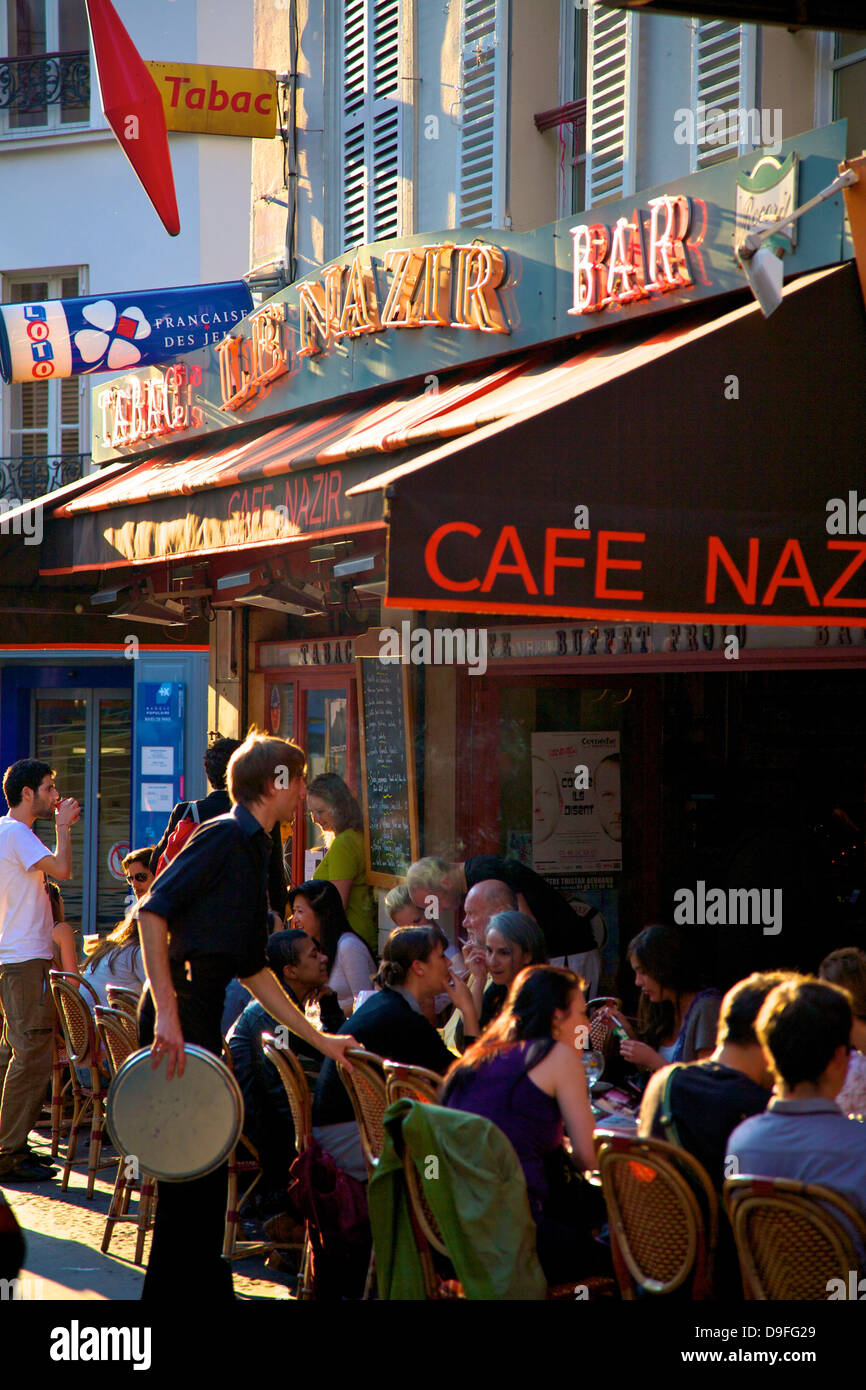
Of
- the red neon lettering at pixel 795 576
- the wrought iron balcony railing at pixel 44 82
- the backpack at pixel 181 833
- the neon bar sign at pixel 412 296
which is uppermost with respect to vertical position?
Result: the wrought iron balcony railing at pixel 44 82

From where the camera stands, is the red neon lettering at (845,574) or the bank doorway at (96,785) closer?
the red neon lettering at (845,574)

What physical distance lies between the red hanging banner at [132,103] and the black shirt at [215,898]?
641cm

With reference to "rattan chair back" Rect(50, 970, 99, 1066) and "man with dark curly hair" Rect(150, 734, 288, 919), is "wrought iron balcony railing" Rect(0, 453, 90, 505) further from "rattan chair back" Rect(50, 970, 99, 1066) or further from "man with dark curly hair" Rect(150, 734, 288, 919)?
"rattan chair back" Rect(50, 970, 99, 1066)

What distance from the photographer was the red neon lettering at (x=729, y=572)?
4688 millimetres

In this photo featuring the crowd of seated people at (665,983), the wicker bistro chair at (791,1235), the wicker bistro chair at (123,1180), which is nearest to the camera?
the wicker bistro chair at (791,1235)

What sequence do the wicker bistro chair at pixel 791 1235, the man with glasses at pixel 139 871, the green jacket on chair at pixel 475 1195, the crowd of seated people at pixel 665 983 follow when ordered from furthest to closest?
the man with glasses at pixel 139 871 < the crowd of seated people at pixel 665 983 < the green jacket on chair at pixel 475 1195 < the wicker bistro chair at pixel 791 1235

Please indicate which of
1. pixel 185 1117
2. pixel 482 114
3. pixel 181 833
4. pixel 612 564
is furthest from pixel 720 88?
pixel 185 1117

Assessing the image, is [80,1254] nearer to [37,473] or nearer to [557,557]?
[557,557]

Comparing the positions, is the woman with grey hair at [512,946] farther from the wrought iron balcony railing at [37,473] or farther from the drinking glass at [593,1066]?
the wrought iron balcony railing at [37,473]

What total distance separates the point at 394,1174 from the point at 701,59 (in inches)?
186

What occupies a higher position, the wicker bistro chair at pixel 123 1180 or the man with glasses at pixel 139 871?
the man with glasses at pixel 139 871

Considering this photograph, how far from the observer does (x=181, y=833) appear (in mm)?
7246

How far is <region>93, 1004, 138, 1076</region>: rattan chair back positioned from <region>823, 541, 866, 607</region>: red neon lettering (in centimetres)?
324

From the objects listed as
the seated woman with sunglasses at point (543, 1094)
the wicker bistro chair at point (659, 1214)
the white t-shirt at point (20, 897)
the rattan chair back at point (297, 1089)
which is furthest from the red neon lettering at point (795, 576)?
the white t-shirt at point (20, 897)
